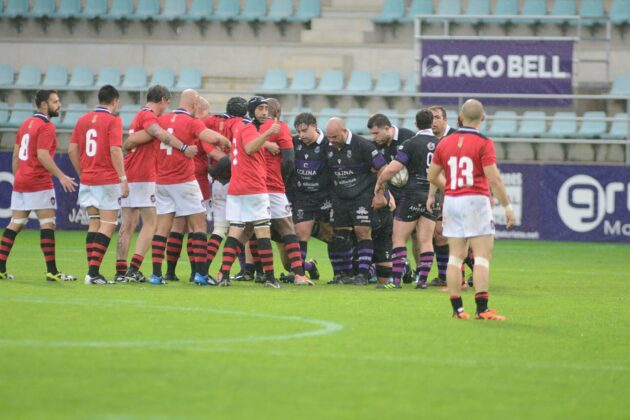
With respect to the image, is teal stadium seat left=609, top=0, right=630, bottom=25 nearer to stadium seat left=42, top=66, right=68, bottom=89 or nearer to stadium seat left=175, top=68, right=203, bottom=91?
stadium seat left=175, top=68, right=203, bottom=91

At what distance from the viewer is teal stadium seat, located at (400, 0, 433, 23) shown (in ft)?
98.7

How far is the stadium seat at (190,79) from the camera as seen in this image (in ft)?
97.3

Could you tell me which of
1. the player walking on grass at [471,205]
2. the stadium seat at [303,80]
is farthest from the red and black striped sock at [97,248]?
the stadium seat at [303,80]

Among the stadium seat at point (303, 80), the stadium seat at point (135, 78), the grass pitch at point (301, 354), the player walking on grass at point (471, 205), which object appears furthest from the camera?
the stadium seat at point (135, 78)

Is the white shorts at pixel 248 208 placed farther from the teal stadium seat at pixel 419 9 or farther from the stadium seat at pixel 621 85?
the teal stadium seat at pixel 419 9

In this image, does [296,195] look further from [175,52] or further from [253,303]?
[175,52]

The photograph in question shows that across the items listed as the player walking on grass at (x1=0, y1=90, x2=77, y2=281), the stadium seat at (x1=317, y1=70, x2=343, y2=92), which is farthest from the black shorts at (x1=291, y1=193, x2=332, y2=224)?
the stadium seat at (x1=317, y1=70, x2=343, y2=92)

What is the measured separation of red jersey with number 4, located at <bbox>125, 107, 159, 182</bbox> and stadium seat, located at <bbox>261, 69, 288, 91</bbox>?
49.0 feet

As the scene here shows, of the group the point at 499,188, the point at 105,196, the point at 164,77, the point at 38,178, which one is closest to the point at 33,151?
the point at 38,178

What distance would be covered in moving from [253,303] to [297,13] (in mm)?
20599

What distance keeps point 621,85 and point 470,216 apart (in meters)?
17.2

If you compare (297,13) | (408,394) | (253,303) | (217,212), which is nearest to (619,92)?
(297,13)

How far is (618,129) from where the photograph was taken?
25.8 meters

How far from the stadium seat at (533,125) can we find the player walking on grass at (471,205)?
1507 centimetres
